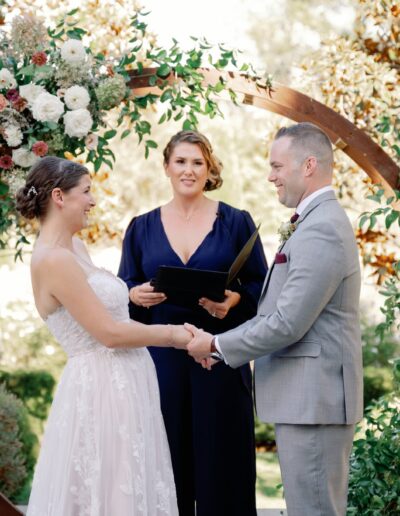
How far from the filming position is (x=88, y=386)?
11.3 ft

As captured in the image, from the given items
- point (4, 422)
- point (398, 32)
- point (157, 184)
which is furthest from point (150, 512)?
point (157, 184)

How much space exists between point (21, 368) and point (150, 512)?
435cm

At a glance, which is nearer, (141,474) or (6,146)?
(141,474)

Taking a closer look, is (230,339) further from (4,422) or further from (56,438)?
(4,422)

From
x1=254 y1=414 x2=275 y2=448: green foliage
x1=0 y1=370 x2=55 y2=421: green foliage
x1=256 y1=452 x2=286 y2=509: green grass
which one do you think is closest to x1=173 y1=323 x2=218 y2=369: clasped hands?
x1=256 y1=452 x2=286 y2=509: green grass

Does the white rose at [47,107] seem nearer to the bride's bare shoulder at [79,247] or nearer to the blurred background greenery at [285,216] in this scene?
the blurred background greenery at [285,216]

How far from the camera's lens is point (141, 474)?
3375 millimetres

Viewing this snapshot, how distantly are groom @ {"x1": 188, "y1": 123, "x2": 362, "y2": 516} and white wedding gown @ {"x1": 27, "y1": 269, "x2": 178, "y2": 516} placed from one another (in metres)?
0.46

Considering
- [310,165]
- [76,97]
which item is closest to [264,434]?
[76,97]

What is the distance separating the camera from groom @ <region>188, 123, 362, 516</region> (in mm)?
→ 3254

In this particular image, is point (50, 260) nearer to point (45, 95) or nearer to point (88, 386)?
point (88, 386)

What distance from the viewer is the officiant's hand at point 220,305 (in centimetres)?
417

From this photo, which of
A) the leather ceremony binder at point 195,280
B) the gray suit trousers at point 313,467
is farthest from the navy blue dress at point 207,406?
the gray suit trousers at point 313,467

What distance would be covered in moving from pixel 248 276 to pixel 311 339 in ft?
3.85
